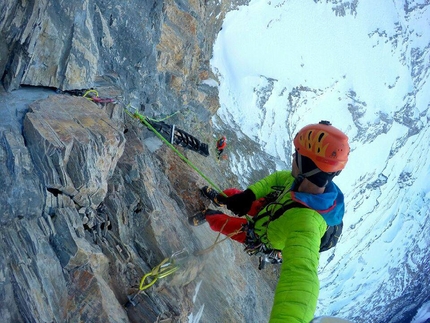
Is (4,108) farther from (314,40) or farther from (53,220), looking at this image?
(314,40)

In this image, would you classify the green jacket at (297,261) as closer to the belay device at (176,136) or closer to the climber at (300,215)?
the climber at (300,215)

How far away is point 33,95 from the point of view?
4949 millimetres

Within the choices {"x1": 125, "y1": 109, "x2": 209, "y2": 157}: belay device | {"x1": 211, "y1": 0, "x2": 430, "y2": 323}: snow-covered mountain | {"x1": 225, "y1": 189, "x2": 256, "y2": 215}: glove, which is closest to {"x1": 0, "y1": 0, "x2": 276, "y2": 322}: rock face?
{"x1": 125, "y1": 109, "x2": 209, "y2": 157}: belay device

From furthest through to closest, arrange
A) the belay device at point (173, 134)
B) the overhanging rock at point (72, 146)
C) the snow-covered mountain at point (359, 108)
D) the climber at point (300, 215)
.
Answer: the snow-covered mountain at point (359, 108)
the belay device at point (173, 134)
the overhanging rock at point (72, 146)
the climber at point (300, 215)

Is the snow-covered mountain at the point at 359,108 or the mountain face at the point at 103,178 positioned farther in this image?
the snow-covered mountain at the point at 359,108

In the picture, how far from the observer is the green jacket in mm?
2984

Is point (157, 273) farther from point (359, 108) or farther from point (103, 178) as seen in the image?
point (359, 108)

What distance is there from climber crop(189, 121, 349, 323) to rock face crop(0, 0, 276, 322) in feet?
4.05

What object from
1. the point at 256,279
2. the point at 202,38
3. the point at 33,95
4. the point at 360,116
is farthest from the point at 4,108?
the point at 360,116

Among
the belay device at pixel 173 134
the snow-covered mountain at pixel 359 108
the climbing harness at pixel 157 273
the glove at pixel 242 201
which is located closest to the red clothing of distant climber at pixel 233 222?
the glove at pixel 242 201

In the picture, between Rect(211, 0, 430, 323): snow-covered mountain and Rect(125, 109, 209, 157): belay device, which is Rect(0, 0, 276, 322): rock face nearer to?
Rect(125, 109, 209, 157): belay device

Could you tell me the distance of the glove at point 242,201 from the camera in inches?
240

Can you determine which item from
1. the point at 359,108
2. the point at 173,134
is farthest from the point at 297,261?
the point at 359,108

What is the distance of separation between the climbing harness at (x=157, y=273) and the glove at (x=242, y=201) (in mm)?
1317
